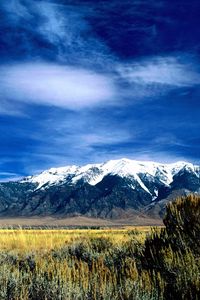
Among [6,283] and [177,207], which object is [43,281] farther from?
[177,207]

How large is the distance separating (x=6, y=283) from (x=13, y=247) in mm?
10493

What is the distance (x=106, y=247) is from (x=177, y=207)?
4251mm

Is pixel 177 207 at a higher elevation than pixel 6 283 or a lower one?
higher

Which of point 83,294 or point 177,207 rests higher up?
point 177,207

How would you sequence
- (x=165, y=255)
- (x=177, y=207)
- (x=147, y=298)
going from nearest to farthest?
(x=147, y=298), (x=165, y=255), (x=177, y=207)

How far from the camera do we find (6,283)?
820cm

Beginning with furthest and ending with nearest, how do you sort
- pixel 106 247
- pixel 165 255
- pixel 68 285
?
pixel 106 247 → pixel 165 255 → pixel 68 285

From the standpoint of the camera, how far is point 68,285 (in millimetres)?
7805

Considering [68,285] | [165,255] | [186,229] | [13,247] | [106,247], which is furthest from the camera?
[13,247]

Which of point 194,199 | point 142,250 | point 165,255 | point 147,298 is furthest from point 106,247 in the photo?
point 147,298

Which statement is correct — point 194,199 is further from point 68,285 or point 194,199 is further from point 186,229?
point 68,285

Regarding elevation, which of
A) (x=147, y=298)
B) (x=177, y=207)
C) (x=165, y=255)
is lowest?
(x=147, y=298)

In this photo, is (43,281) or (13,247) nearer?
(43,281)

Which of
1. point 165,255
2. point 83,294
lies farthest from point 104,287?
point 165,255
